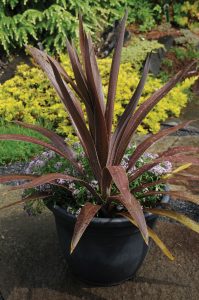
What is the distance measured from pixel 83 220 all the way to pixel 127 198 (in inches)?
11.7

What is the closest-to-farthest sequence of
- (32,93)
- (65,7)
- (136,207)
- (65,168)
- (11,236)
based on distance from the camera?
(136,207)
(65,168)
(11,236)
(32,93)
(65,7)

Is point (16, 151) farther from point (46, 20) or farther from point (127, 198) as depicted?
point (46, 20)

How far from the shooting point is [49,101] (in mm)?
5535

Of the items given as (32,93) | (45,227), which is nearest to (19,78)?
(32,93)

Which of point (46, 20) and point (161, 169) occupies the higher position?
point (161, 169)

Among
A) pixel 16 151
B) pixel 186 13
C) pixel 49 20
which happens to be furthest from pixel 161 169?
pixel 186 13

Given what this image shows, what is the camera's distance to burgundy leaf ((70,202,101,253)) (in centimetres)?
230

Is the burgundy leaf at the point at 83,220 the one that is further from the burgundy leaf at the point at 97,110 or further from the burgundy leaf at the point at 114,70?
the burgundy leaf at the point at 114,70

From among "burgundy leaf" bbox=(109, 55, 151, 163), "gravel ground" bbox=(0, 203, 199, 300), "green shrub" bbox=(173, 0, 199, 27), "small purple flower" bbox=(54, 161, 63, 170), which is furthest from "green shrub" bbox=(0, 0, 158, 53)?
"burgundy leaf" bbox=(109, 55, 151, 163)

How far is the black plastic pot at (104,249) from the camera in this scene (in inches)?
102

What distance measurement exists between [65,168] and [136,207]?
75cm

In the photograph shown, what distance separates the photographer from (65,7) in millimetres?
6551

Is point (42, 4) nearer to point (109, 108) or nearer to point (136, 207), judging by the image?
point (109, 108)

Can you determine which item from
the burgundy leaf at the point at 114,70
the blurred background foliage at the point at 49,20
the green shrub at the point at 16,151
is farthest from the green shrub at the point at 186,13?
the burgundy leaf at the point at 114,70
